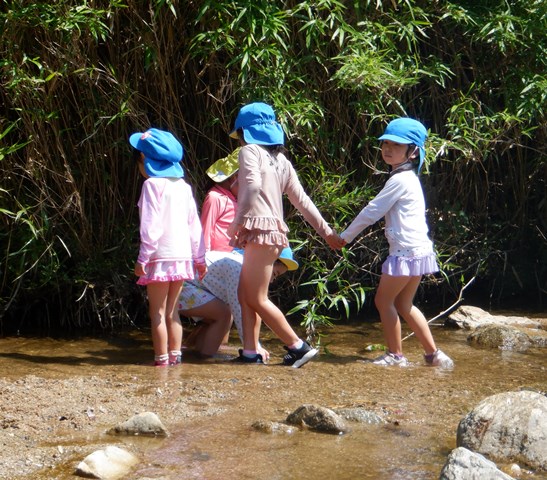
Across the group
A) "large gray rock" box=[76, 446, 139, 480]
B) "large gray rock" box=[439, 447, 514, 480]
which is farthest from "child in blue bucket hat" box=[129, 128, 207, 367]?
"large gray rock" box=[439, 447, 514, 480]

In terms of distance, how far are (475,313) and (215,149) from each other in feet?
7.16

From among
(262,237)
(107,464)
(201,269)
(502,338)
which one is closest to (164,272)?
(201,269)

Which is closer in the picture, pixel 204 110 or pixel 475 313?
pixel 204 110

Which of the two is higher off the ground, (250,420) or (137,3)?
(137,3)

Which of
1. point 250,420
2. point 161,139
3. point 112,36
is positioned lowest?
point 250,420

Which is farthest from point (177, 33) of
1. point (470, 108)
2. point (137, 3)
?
point (470, 108)

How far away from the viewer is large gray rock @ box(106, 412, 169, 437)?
3.91 meters

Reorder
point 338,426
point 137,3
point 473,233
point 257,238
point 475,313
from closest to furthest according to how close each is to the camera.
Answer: point 338,426
point 257,238
point 137,3
point 475,313
point 473,233

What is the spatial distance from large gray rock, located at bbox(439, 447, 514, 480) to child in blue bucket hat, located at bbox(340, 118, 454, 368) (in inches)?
80.8

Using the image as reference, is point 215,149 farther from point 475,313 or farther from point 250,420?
point 250,420

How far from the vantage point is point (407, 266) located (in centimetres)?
534

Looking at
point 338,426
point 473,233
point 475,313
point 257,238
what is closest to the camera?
point 338,426

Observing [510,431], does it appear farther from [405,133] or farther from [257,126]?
[257,126]

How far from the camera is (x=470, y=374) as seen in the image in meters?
5.28
